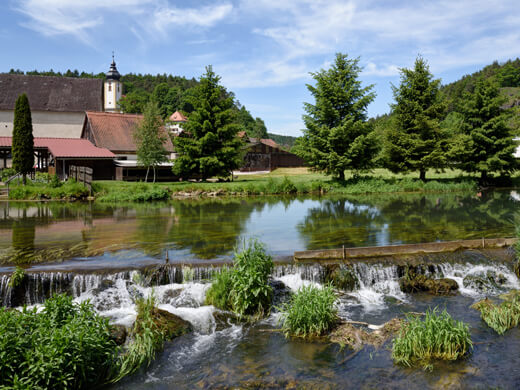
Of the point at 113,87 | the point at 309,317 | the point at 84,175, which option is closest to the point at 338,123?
the point at 84,175

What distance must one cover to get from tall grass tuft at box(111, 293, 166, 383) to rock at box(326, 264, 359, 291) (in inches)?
192

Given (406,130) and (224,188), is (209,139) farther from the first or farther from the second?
(406,130)

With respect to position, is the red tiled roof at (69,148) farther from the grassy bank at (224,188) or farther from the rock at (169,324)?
the rock at (169,324)

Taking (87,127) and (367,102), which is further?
(87,127)

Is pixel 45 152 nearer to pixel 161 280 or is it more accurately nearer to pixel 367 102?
pixel 367 102

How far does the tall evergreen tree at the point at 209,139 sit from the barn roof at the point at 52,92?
70.3 ft

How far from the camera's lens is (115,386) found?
680cm

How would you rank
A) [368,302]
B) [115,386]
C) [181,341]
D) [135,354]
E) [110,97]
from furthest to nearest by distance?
[110,97] < [368,302] < [181,341] < [135,354] < [115,386]

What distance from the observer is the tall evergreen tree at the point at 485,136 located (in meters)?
36.1

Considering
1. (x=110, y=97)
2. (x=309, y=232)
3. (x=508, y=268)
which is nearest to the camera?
(x=508, y=268)

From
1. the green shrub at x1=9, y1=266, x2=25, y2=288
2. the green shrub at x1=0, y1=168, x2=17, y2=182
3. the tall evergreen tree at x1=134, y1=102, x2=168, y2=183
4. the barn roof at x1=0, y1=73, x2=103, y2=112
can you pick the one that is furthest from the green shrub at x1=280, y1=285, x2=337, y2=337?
the barn roof at x1=0, y1=73, x2=103, y2=112

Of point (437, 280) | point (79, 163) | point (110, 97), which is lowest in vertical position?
point (437, 280)

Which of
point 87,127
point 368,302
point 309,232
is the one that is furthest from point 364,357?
point 87,127

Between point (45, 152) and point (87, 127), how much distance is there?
659cm
